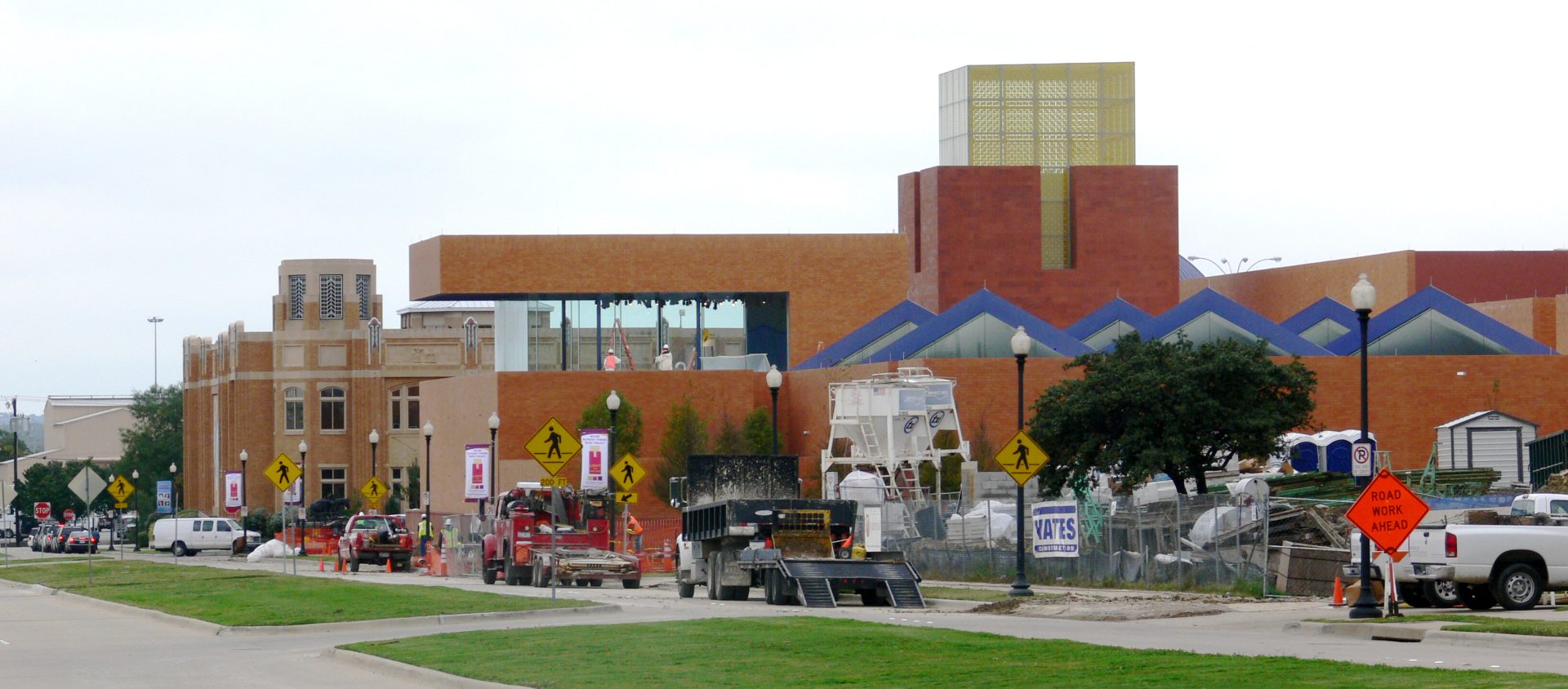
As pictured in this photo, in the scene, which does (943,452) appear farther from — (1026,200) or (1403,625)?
(1403,625)

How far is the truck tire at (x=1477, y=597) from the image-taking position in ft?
85.7

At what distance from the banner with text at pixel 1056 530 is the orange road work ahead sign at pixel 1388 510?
12.4 metres

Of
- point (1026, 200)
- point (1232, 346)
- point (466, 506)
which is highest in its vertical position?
point (1026, 200)

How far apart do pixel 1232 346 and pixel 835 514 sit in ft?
66.5

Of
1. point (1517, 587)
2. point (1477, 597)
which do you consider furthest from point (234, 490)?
point (1517, 587)

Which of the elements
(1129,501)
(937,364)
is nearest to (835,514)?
(1129,501)

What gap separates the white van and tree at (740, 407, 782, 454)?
789 inches

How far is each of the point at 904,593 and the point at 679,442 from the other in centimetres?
4380

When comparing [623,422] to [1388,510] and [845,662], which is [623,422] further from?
[845,662]

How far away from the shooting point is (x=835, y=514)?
33.7 meters

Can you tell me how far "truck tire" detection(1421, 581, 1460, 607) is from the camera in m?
26.7

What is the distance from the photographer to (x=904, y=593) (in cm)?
3114

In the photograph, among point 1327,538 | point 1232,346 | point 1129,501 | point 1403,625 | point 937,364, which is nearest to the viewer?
point 1403,625

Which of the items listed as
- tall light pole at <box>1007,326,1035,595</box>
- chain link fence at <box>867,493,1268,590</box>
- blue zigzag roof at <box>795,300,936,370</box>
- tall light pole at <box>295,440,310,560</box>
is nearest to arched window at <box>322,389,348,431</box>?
tall light pole at <box>295,440,310,560</box>
